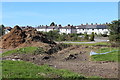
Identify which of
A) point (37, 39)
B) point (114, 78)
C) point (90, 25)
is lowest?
point (114, 78)

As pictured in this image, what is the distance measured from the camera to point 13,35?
3231cm

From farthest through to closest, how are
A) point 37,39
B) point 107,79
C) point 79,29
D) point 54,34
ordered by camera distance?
point 79,29 < point 54,34 < point 37,39 < point 107,79

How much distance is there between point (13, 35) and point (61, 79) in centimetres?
2355

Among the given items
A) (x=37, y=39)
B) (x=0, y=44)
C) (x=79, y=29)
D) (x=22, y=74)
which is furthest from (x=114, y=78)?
(x=79, y=29)

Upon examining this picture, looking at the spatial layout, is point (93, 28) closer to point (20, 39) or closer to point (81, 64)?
point (20, 39)

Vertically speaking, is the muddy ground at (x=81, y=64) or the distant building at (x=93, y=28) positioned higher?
the distant building at (x=93, y=28)

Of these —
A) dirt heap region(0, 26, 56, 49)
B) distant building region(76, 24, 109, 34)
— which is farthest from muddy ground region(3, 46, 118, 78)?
distant building region(76, 24, 109, 34)

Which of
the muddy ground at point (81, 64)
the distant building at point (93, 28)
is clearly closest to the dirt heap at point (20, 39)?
the muddy ground at point (81, 64)

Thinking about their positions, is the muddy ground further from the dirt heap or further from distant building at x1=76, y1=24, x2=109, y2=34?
distant building at x1=76, y1=24, x2=109, y2=34

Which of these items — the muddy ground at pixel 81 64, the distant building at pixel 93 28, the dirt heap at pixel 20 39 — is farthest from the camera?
the distant building at pixel 93 28

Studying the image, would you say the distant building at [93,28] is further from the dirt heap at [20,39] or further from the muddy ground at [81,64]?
the muddy ground at [81,64]

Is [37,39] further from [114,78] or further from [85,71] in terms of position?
[114,78]

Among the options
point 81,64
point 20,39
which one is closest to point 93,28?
point 20,39

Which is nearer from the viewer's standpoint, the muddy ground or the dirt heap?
the muddy ground
